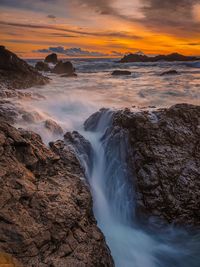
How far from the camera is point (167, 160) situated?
7.14 metres

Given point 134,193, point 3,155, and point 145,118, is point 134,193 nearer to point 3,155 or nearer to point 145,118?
point 145,118

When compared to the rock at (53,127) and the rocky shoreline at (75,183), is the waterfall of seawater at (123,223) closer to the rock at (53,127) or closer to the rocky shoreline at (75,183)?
the rocky shoreline at (75,183)

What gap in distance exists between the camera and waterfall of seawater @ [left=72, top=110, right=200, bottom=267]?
241 inches

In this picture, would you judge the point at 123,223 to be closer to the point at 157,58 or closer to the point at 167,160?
the point at 167,160

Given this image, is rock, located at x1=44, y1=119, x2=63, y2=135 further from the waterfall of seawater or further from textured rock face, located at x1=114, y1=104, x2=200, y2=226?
textured rock face, located at x1=114, y1=104, x2=200, y2=226

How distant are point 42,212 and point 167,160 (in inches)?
138

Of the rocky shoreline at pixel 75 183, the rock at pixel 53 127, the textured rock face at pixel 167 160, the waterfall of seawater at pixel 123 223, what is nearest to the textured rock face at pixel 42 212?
the rocky shoreline at pixel 75 183

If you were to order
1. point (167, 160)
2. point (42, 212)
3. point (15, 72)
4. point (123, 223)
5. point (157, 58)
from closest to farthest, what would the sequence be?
point (42, 212), point (123, 223), point (167, 160), point (15, 72), point (157, 58)

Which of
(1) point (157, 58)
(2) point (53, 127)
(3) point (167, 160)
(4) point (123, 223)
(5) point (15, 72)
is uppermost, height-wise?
(1) point (157, 58)

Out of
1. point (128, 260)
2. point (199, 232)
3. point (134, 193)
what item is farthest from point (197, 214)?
point (128, 260)

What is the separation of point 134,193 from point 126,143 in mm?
1331

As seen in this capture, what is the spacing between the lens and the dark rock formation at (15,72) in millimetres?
16373

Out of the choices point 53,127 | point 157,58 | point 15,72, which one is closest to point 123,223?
point 53,127

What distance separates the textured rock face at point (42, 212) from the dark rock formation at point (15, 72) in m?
10.8
